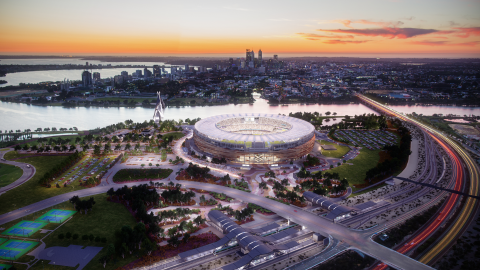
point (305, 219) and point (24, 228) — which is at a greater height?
point (305, 219)

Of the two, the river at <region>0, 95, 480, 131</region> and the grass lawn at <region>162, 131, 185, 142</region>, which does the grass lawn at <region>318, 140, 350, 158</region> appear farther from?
the grass lawn at <region>162, 131, 185, 142</region>

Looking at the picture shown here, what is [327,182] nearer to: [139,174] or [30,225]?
[139,174]

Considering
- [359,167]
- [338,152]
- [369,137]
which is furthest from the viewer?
[369,137]

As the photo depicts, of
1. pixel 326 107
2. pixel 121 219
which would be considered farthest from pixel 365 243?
pixel 326 107

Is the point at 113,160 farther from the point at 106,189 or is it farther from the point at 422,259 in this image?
the point at 422,259

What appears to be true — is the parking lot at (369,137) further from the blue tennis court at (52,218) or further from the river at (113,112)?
the blue tennis court at (52,218)

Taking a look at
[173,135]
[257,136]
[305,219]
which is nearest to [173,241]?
[305,219]

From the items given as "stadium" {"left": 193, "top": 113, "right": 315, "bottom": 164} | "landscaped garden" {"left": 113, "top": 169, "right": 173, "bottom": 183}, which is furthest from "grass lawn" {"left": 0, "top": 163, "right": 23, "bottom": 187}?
"stadium" {"left": 193, "top": 113, "right": 315, "bottom": 164}
